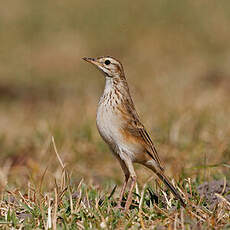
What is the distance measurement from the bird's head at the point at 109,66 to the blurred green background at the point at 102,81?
1.38 m

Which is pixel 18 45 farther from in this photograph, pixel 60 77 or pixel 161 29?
pixel 161 29

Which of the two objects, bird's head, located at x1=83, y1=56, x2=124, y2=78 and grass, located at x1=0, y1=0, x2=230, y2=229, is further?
bird's head, located at x1=83, y1=56, x2=124, y2=78

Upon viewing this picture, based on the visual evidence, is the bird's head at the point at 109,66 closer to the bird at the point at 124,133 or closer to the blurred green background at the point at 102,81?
the bird at the point at 124,133

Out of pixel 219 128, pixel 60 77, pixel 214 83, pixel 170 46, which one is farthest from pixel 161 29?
pixel 219 128

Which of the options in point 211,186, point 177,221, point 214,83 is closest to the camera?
point 177,221

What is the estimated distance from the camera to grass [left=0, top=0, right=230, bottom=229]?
15.0ft

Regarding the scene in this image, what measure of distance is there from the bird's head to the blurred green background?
138 centimetres

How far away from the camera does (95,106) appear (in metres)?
9.69

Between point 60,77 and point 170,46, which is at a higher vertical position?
point 170,46

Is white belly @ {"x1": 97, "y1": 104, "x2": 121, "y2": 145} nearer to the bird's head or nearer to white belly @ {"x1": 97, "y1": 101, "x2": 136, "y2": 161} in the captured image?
white belly @ {"x1": 97, "y1": 101, "x2": 136, "y2": 161}

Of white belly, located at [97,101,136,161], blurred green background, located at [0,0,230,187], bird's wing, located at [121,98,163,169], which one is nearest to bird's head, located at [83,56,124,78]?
bird's wing, located at [121,98,163,169]

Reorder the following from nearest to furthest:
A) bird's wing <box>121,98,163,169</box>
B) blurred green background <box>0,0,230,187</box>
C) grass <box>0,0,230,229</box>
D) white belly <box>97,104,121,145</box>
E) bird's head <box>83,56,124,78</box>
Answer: grass <box>0,0,230,229</box> → white belly <box>97,104,121,145</box> → bird's wing <box>121,98,163,169</box> → bird's head <box>83,56,124,78</box> → blurred green background <box>0,0,230,187</box>

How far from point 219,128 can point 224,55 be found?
19.2ft

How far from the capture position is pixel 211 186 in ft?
17.5
